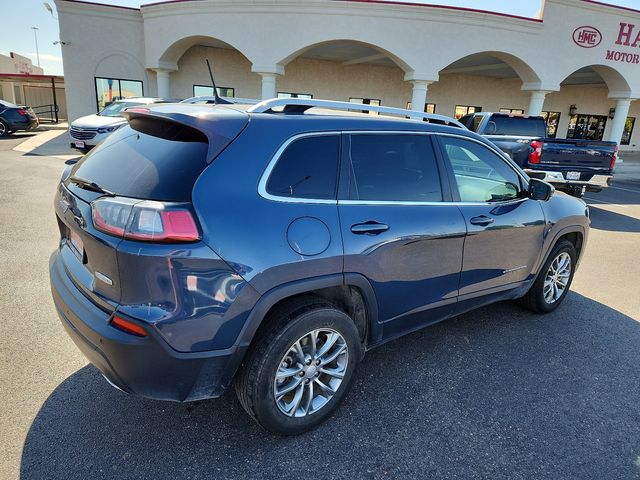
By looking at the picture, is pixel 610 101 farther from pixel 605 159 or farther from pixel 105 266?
pixel 105 266

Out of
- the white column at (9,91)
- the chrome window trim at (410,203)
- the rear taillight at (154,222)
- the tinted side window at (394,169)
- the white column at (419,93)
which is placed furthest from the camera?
the white column at (9,91)

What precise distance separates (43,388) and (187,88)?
19527 millimetres

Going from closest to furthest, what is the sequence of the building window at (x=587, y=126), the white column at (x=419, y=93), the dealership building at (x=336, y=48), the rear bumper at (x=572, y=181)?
the rear bumper at (x=572, y=181) → the dealership building at (x=336, y=48) → the white column at (x=419, y=93) → the building window at (x=587, y=126)

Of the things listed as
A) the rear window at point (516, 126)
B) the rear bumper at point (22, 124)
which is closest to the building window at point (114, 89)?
the rear bumper at point (22, 124)

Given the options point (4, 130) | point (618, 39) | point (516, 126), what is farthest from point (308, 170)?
point (618, 39)

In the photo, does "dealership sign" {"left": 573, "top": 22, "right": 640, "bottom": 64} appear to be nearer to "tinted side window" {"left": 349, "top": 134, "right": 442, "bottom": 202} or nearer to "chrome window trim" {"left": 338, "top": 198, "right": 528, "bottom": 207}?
"chrome window trim" {"left": 338, "top": 198, "right": 528, "bottom": 207}

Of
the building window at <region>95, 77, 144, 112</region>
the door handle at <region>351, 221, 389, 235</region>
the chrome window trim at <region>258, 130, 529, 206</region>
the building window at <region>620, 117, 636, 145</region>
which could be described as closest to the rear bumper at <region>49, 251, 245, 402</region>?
the chrome window trim at <region>258, 130, 529, 206</region>

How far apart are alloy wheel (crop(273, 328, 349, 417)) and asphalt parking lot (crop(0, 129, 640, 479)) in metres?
0.20

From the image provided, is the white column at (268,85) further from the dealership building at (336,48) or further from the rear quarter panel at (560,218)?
the rear quarter panel at (560,218)

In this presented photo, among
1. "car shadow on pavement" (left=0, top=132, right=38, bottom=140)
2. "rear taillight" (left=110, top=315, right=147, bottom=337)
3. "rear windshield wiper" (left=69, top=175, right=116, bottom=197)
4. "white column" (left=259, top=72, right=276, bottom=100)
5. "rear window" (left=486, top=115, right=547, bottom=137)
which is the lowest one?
"car shadow on pavement" (left=0, top=132, right=38, bottom=140)

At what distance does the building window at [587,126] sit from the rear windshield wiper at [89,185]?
29.4 m

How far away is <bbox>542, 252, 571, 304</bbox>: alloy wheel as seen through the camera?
14.1 feet

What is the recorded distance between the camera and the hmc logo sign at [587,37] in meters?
18.0

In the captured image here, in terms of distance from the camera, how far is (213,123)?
87.9 inches
